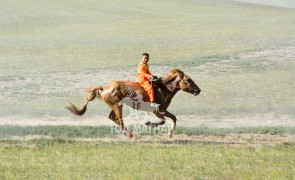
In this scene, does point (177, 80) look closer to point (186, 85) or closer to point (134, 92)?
point (186, 85)

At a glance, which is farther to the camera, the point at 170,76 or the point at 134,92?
the point at 170,76

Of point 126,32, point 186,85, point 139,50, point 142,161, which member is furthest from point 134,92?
point 126,32

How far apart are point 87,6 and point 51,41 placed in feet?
61.1

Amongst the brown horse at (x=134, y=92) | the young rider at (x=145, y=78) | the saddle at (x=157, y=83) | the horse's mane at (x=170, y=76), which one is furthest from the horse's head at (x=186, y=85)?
the young rider at (x=145, y=78)

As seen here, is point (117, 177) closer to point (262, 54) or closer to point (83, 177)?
point (83, 177)

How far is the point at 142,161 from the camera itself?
482 inches

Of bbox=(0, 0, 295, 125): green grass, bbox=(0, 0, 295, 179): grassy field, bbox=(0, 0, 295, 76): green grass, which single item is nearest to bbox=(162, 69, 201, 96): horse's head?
bbox=(0, 0, 295, 179): grassy field

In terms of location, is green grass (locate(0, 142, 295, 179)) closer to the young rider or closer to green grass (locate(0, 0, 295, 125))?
the young rider

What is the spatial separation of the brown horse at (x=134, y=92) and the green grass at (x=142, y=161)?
1.34 metres

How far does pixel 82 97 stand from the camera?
79.6 feet

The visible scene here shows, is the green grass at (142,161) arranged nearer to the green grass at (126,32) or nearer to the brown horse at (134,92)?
the brown horse at (134,92)

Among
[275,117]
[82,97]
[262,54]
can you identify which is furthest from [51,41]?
→ [275,117]

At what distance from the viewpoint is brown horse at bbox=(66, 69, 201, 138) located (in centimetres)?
1540

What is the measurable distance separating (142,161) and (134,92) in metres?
3.39
